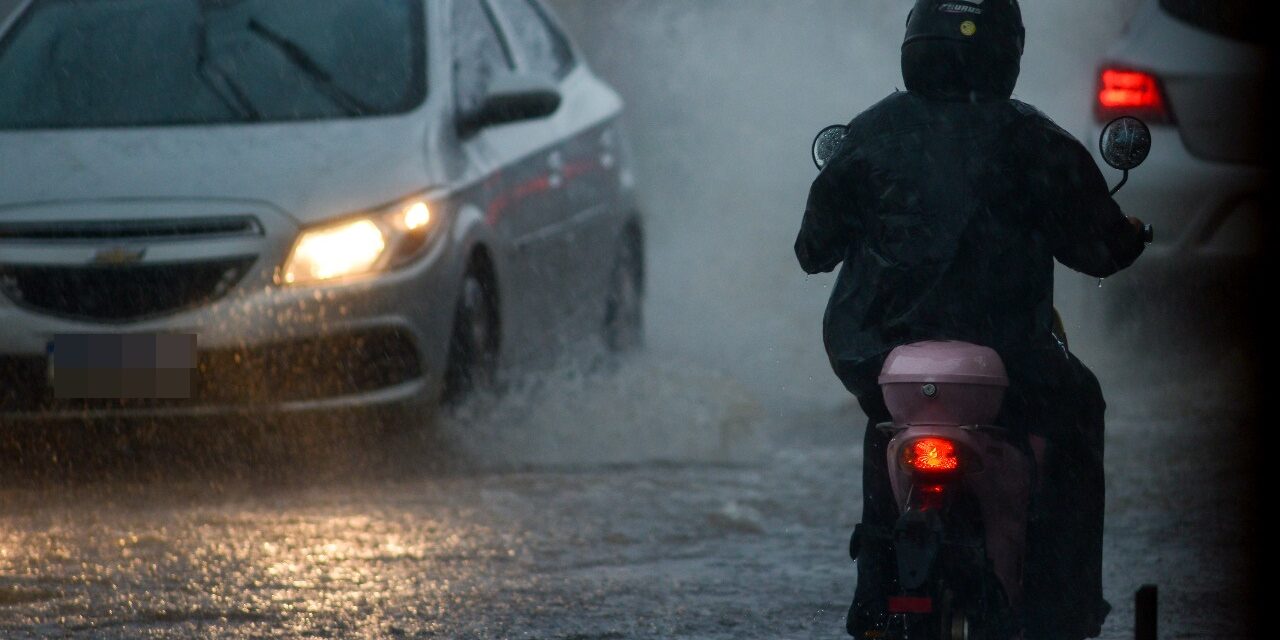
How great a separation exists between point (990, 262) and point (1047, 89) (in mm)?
12335

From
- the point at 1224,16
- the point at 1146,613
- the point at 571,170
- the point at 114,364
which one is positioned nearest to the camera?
the point at 1146,613

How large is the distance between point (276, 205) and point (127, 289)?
512 millimetres

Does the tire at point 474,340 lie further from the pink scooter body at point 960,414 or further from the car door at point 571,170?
the pink scooter body at point 960,414

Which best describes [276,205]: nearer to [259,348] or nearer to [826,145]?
[259,348]

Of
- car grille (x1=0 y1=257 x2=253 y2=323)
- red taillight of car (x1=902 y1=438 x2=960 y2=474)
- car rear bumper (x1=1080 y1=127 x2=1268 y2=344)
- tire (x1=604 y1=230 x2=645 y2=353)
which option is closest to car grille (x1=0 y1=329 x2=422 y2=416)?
car grille (x1=0 y1=257 x2=253 y2=323)

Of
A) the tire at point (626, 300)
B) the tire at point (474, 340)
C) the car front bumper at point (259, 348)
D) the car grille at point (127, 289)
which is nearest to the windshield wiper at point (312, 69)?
the tire at point (474, 340)

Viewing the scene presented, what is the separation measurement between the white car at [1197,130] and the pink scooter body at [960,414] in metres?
4.48

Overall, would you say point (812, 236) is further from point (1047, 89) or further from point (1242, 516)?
point (1047, 89)

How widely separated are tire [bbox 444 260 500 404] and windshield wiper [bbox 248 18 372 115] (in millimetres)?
656

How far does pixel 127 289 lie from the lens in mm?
7316

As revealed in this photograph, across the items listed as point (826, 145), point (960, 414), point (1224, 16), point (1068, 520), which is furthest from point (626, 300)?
point (960, 414)

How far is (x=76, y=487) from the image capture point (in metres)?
7.69

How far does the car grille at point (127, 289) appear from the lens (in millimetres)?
7312

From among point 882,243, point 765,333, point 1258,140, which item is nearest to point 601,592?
point 882,243
